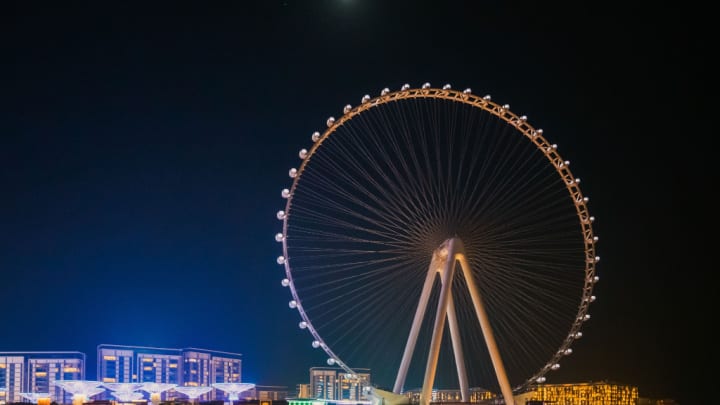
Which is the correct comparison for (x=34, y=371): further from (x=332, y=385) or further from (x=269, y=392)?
(x=332, y=385)

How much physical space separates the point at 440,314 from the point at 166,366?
56741 millimetres

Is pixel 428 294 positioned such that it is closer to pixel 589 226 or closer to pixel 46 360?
pixel 589 226

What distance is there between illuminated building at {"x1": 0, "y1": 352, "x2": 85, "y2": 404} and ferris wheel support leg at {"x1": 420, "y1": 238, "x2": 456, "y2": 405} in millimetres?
48502

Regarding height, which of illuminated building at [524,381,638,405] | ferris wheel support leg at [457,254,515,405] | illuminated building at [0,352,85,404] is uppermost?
ferris wheel support leg at [457,254,515,405]

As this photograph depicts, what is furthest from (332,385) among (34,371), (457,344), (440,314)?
(440,314)

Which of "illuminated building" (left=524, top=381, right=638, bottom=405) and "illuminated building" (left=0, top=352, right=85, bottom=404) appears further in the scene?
"illuminated building" (left=524, top=381, right=638, bottom=405)

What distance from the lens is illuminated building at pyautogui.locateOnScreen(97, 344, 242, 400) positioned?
80.6 metres

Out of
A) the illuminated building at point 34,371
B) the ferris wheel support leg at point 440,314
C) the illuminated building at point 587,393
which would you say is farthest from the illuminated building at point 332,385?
the ferris wheel support leg at point 440,314

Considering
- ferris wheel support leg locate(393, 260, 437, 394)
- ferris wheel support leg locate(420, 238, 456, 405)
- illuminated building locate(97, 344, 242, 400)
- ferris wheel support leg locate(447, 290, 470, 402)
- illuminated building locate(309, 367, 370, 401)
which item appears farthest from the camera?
illuminated building locate(309, 367, 370, 401)

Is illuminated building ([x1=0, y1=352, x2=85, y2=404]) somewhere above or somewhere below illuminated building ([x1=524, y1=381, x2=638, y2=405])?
above

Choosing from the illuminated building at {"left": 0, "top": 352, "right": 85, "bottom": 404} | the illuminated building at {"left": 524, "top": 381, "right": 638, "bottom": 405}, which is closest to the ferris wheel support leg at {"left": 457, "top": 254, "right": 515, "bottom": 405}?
the illuminated building at {"left": 0, "top": 352, "right": 85, "bottom": 404}

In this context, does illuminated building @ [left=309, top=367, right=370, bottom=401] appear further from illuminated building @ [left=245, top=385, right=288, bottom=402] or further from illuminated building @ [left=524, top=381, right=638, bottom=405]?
illuminated building @ [left=524, top=381, right=638, bottom=405]

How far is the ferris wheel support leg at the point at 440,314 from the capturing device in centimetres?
3316

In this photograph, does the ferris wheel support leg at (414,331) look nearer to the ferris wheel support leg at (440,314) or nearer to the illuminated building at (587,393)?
the ferris wheel support leg at (440,314)
